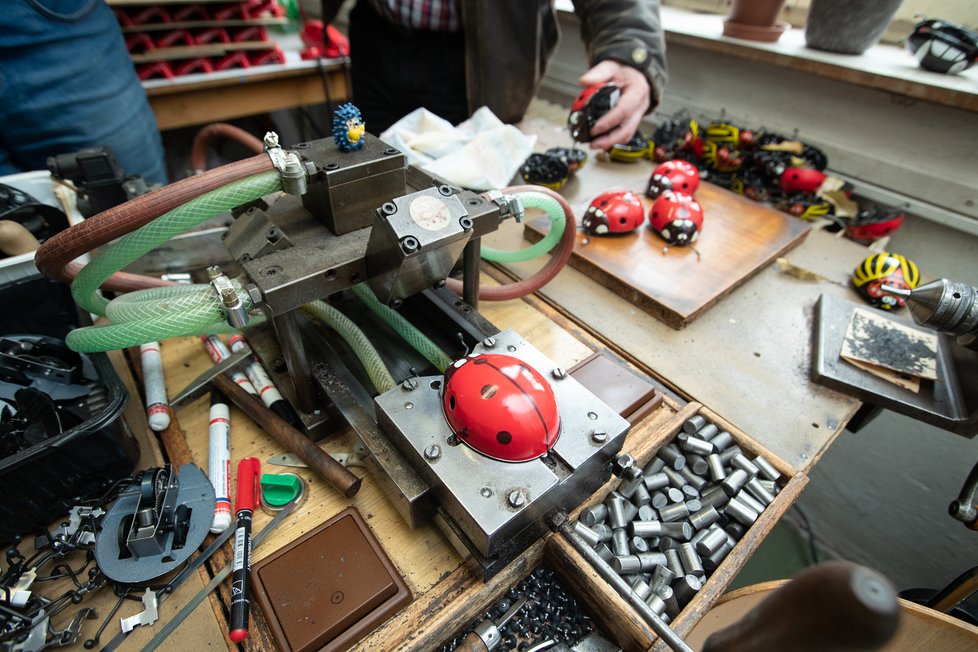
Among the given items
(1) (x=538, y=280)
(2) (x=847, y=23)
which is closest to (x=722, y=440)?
(1) (x=538, y=280)

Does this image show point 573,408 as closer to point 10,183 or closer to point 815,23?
point 10,183

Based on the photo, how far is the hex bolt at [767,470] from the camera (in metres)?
0.79

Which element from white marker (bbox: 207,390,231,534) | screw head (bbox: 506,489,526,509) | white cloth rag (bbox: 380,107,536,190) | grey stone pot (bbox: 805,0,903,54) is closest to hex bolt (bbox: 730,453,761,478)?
screw head (bbox: 506,489,526,509)

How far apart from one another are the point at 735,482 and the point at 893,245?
139 cm

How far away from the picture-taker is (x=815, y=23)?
5.48 feet

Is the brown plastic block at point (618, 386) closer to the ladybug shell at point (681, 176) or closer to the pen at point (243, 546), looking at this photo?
the pen at point (243, 546)

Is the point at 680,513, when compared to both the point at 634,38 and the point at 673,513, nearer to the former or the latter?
the point at 673,513

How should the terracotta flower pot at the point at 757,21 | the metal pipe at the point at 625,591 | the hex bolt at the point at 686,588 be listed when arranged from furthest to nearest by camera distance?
the terracotta flower pot at the point at 757,21 → the hex bolt at the point at 686,588 → the metal pipe at the point at 625,591

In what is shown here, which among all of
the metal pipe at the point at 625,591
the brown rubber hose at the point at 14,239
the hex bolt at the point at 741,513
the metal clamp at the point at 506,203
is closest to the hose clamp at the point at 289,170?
the metal clamp at the point at 506,203

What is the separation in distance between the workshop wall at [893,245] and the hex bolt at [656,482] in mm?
981

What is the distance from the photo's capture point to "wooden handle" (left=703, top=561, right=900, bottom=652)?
26 centimetres

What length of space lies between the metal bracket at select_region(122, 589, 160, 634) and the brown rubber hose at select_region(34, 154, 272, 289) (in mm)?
445

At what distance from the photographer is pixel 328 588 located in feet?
1.97

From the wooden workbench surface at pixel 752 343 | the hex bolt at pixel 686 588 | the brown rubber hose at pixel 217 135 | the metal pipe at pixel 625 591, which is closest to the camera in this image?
the metal pipe at pixel 625 591
